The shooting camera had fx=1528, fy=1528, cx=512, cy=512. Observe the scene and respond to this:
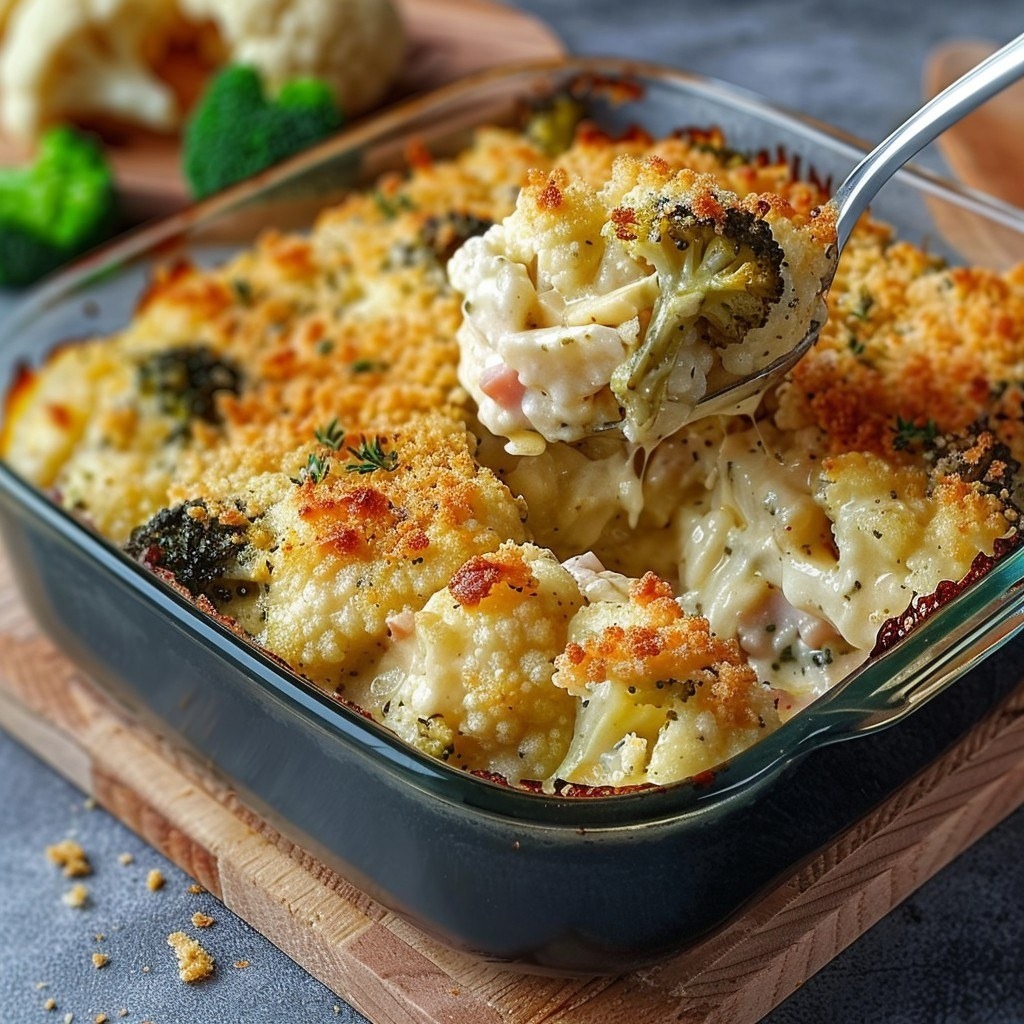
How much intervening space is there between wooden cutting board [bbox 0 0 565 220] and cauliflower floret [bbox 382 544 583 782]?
2.29m

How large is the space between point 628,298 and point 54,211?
2162 millimetres

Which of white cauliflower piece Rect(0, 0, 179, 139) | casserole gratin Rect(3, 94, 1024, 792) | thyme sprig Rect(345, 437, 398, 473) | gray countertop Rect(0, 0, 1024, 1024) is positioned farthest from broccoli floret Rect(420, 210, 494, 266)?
white cauliflower piece Rect(0, 0, 179, 139)

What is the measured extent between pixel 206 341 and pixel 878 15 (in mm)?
2871

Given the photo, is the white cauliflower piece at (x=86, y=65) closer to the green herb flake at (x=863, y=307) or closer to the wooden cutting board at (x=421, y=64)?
the wooden cutting board at (x=421, y=64)

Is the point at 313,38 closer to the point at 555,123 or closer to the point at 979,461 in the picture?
the point at 555,123

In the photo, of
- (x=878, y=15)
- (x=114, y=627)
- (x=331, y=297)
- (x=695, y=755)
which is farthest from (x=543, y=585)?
(x=878, y=15)

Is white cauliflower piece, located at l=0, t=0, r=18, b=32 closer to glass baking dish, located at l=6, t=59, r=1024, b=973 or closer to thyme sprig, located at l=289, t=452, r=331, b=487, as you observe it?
glass baking dish, located at l=6, t=59, r=1024, b=973

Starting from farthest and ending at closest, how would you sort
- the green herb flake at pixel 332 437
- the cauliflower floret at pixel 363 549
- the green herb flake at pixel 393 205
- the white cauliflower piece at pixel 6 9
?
1. the white cauliflower piece at pixel 6 9
2. the green herb flake at pixel 393 205
3. the green herb flake at pixel 332 437
4. the cauliflower floret at pixel 363 549

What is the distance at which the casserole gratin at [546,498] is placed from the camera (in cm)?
185

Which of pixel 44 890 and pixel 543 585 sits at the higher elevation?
pixel 543 585

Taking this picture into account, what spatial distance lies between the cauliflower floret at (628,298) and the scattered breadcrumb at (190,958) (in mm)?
810

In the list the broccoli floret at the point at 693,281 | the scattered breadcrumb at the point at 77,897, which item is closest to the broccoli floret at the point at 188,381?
the scattered breadcrumb at the point at 77,897

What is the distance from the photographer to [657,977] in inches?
74.9

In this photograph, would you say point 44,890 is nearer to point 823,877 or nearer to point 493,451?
point 493,451
